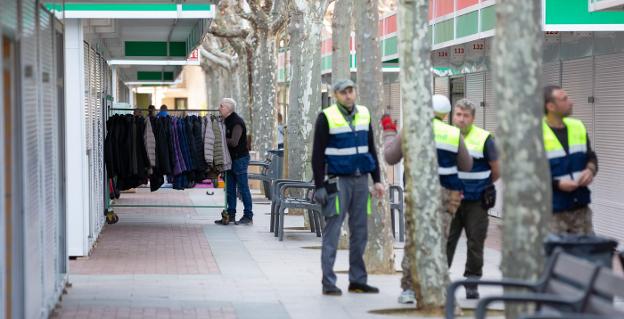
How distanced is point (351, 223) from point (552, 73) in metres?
10.0

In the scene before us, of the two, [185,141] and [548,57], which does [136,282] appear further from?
[548,57]

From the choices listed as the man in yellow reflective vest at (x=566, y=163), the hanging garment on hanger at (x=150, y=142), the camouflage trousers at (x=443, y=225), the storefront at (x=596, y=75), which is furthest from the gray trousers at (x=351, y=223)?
the hanging garment on hanger at (x=150, y=142)

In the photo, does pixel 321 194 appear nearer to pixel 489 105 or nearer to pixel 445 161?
pixel 445 161

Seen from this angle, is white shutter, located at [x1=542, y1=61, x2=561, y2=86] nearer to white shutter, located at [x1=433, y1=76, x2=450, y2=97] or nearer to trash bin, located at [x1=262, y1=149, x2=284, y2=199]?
white shutter, located at [x1=433, y1=76, x2=450, y2=97]

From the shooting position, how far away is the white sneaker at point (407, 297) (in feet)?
37.4

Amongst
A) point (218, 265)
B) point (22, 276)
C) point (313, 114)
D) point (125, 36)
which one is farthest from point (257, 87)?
point (22, 276)

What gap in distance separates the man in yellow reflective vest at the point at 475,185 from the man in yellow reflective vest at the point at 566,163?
6.45ft

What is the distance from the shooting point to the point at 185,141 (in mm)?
20734

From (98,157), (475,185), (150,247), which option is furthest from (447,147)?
(98,157)

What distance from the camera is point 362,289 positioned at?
12500 mm

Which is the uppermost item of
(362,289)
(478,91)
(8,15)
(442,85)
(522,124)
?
(8,15)

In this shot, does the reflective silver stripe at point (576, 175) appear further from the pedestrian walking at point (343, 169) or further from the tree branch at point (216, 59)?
the tree branch at point (216, 59)

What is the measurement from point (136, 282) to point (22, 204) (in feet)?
15.5

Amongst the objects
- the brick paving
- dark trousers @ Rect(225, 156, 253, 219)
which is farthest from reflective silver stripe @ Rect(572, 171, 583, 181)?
dark trousers @ Rect(225, 156, 253, 219)
